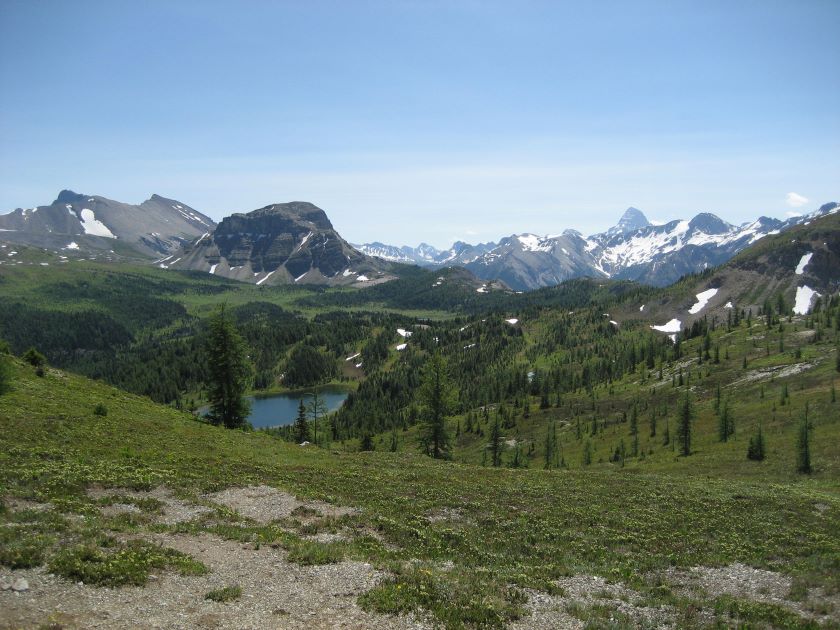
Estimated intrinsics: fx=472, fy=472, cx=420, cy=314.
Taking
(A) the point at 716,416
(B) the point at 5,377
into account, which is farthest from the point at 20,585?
(A) the point at 716,416

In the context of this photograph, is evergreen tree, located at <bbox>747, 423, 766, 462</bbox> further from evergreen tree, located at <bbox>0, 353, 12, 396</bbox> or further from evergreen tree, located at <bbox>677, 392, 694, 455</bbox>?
evergreen tree, located at <bbox>0, 353, 12, 396</bbox>

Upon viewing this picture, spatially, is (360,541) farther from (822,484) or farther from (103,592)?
(822,484)

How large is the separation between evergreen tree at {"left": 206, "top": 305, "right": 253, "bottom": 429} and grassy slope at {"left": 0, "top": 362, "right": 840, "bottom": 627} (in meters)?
14.9

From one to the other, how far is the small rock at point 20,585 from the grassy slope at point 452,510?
6.36 feet

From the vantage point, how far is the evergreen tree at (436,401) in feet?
227

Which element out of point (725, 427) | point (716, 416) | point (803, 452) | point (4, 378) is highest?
point (4, 378)

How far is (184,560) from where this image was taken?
60.1 feet

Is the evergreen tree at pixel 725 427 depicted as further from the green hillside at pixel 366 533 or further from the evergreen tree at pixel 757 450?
the green hillside at pixel 366 533

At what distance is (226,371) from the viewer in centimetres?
6359

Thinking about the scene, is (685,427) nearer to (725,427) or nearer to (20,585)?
(725,427)

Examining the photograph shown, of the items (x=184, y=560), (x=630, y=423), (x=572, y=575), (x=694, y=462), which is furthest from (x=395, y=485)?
(x=630, y=423)

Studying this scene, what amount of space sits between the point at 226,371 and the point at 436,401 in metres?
29.4

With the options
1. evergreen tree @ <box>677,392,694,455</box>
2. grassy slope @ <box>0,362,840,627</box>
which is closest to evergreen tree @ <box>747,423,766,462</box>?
evergreen tree @ <box>677,392,694,455</box>

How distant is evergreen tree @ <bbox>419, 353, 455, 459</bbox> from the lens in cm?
6912
